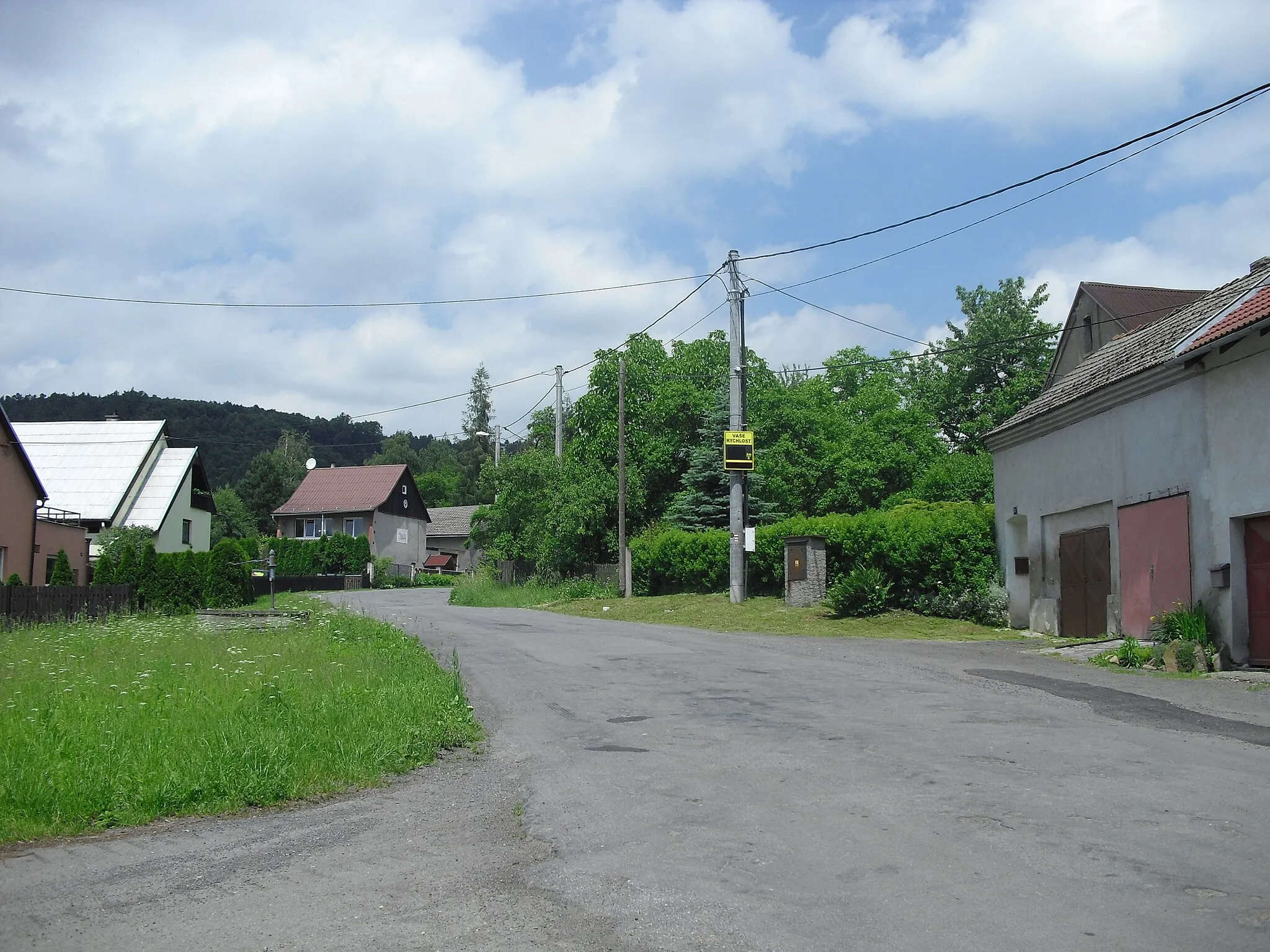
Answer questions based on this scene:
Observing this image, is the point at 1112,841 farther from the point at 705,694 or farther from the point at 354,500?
the point at 354,500

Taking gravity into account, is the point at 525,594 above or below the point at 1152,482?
below

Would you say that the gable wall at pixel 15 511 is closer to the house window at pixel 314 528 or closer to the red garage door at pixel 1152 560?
the red garage door at pixel 1152 560

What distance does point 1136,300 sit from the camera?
33469mm

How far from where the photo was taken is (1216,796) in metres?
7.32

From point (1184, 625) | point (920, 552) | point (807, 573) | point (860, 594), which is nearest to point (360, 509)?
point (807, 573)

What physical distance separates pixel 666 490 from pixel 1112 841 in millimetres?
41539

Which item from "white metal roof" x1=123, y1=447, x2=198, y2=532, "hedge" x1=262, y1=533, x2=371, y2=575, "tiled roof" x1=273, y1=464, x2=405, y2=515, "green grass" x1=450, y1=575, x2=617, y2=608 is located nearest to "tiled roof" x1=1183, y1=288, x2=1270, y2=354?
"green grass" x1=450, y1=575, x2=617, y2=608

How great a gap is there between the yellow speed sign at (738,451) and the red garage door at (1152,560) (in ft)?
38.0

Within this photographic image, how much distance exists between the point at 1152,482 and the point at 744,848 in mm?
14119

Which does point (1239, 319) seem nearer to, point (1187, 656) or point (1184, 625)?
point (1184, 625)

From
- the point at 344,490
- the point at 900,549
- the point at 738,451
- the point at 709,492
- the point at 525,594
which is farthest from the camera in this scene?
the point at 344,490

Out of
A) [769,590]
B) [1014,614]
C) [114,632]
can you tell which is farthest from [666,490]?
[114,632]

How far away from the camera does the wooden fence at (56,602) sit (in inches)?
1030

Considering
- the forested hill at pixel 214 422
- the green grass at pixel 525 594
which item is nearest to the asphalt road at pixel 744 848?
the green grass at pixel 525 594
